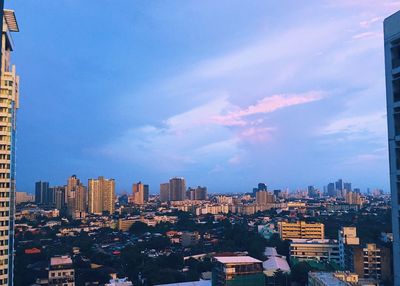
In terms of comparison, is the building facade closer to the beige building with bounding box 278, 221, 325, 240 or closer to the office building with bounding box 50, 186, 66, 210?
the office building with bounding box 50, 186, 66, 210

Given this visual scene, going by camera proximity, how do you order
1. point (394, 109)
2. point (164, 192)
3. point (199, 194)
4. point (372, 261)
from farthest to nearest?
1. point (199, 194)
2. point (164, 192)
3. point (372, 261)
4. point (394, 109)

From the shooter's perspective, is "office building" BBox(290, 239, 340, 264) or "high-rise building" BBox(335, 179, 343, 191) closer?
"office building" BBox(290, 239, 340, 264)

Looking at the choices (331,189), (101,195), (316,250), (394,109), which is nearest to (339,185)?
(331,189)

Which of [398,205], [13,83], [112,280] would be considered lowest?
[112,280]

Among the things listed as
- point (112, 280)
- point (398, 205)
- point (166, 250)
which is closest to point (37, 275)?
point (112, 280)

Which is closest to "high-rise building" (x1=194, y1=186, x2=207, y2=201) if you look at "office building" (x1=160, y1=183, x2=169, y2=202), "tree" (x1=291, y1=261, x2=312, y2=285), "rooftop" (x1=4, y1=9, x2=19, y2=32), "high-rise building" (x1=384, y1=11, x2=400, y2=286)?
"office building" (x1=160, y1=183, x2=169, y2=202)

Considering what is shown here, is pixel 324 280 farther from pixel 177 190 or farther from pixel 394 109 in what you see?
pixel 177 190

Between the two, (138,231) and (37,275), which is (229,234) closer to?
(138,231)
